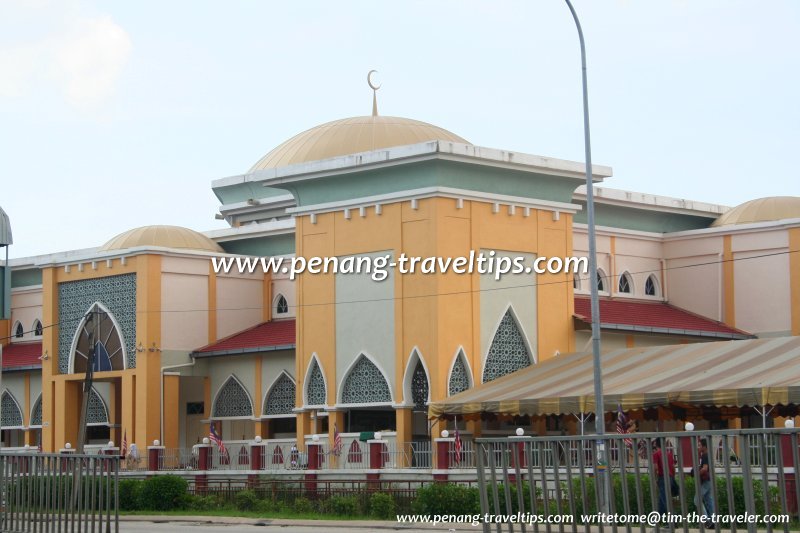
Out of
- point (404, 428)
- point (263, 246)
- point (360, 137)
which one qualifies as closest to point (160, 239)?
point (263, 246)

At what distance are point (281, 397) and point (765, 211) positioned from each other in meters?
14.1

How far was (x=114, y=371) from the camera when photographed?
38625mm

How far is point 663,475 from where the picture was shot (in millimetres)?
12305

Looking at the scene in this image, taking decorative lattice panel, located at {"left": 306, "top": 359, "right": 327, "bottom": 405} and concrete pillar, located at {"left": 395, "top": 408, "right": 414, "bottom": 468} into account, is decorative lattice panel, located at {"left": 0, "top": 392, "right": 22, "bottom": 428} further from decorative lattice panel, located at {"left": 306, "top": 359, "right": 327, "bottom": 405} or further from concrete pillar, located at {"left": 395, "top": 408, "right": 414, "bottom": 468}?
concrete pillar, located at {"left": 395, "top": 408, "right": 414, "bottom": 468}

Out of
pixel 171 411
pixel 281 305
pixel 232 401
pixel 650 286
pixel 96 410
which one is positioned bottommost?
pixel 171 411

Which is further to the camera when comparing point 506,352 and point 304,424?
point 304,424

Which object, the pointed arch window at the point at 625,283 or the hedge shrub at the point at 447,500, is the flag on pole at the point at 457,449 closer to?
the hedge shrub at the point at 447,500

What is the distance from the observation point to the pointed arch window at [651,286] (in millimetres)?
39500

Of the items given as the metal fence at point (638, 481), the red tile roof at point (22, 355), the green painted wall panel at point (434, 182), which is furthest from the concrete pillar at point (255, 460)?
the metal fence at point (638, 481)

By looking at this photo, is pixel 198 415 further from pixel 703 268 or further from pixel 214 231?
pixel 703 268

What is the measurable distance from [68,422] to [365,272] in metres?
11.2

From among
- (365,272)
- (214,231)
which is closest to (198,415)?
(214,231)

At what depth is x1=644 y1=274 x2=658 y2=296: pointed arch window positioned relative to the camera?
39500mm

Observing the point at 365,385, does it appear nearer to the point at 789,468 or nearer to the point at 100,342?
the point at 100,342
